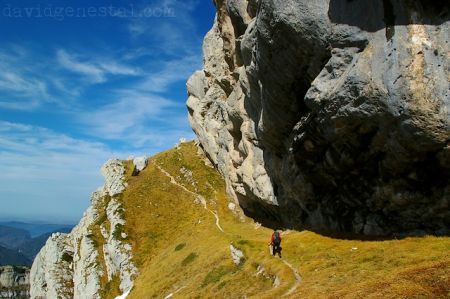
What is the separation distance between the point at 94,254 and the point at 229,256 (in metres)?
53.9

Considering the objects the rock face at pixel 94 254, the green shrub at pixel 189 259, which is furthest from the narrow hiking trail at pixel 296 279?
the rock face at pixel 94 254

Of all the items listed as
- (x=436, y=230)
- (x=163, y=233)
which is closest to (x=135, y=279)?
(x=163, y=233)

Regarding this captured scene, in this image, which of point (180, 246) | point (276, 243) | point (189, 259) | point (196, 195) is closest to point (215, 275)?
point (276, 243)

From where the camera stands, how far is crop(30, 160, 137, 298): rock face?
93.9m

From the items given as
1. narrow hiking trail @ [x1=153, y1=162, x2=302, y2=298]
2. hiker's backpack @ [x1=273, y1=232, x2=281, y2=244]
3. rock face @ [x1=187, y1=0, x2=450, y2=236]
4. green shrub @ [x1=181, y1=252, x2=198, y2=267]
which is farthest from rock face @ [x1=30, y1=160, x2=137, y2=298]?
rock face @ [x1=187, y1=0, x2=450, y2=236]

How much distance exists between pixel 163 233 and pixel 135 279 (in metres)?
15.4

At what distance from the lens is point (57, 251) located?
127125mm

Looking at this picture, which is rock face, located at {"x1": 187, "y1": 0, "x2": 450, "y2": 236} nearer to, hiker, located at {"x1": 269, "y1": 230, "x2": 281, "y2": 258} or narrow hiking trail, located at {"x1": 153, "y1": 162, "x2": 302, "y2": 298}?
hiker, located at {"x1": 269, "y1": 230, "x2": 281, "y2": 258}

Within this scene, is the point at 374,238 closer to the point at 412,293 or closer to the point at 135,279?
the point at 412,293

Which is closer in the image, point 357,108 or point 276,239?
point 357,108

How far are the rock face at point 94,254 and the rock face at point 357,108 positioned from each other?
4909 cm

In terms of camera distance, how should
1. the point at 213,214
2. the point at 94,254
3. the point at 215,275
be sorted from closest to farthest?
1. the point at 215,275
2. the point at 213,214
3. the point at 94,254

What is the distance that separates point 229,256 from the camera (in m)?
62.8

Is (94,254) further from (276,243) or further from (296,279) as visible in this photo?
(296,279)
